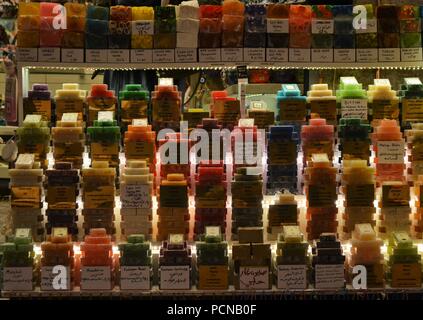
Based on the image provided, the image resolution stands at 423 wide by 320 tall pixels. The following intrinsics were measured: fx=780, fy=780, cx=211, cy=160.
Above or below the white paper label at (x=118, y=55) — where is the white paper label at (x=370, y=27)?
above

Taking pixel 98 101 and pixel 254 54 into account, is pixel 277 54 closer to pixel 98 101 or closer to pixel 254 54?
pixel 254 54

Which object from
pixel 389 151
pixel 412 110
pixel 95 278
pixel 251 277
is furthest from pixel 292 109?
pixel 95 278

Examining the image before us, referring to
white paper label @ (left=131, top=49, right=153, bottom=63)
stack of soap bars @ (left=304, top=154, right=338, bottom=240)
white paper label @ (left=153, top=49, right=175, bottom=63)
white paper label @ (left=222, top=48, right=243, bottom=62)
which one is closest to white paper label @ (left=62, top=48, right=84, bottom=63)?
white paper label @ (left=131, top=49, right=153, bottom=63)

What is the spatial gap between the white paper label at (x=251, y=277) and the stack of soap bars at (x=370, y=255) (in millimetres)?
419

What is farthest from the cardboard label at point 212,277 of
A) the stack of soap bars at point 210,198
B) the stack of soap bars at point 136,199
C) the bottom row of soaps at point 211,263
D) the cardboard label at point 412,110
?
the cardboard label at point 412,110

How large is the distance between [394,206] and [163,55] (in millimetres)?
1351

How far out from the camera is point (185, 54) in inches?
154

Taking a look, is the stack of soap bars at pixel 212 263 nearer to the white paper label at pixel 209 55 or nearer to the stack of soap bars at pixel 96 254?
the stack of soap bars at pixel 96 254

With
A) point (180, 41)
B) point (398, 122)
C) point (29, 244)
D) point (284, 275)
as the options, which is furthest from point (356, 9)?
point (29, 244)

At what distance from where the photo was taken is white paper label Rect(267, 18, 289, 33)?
3889mm

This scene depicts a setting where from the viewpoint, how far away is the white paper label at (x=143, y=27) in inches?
154

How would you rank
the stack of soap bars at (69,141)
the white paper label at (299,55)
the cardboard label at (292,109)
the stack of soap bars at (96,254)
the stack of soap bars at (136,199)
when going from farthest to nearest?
the white paper label at (299,55) → the cardboard label at (292,109) → the stack of soap bars at (69,141) → the stack of soap bars at (136,199) → the stack of soap bars at (96,254)
